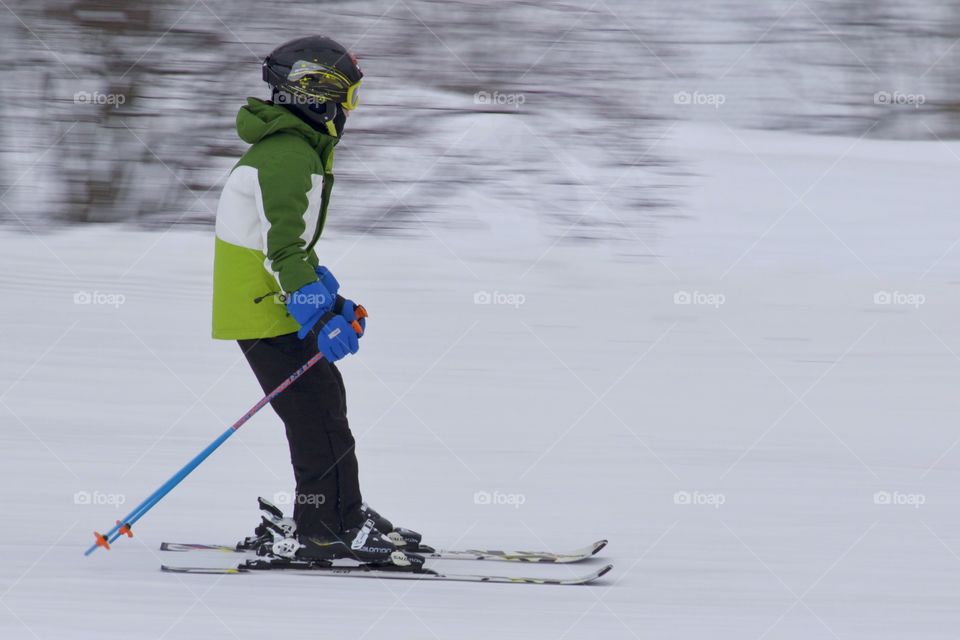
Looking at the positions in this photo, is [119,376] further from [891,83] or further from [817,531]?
[891,83]

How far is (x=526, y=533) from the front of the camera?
3.98 m

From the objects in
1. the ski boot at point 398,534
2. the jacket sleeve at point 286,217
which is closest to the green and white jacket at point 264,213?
the jacket sleeve at point 286,217

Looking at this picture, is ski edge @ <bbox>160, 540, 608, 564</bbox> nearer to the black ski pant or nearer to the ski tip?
the ski tip

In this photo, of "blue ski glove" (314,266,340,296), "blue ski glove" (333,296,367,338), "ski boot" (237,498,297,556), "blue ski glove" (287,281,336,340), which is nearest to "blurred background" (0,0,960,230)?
"blue ski glove" (314,266,340,296)

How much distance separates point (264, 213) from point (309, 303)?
0.90ft

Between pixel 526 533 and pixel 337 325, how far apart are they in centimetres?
103

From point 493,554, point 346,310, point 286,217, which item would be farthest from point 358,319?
point 493,554

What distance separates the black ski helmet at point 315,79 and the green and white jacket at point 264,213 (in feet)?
0.16

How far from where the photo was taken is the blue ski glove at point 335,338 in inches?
132

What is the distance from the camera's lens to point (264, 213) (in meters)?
3.40

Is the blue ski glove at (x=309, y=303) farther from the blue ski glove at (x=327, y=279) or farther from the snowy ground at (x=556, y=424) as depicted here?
the snowy ground at (x=556, y=424)

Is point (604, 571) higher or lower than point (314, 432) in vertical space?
lower

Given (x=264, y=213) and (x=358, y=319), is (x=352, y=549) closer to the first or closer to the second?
(x=358, y=319)

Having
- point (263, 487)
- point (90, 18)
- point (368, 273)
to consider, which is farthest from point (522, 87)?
point (263, 487)
